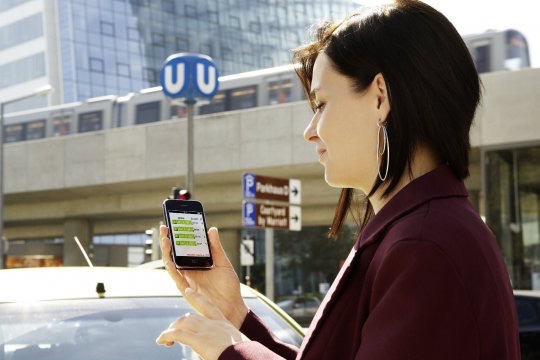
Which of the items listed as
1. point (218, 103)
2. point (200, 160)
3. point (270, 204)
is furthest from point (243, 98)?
point (270, 204)

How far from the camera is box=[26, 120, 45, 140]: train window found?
38.3 meters

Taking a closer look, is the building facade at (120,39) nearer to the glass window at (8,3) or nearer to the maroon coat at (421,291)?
the glass window at (8,3)

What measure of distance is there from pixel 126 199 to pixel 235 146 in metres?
8.12

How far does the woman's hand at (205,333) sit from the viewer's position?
5.46 ft

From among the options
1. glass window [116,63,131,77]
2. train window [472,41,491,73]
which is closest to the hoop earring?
train window [472,41,491,73]

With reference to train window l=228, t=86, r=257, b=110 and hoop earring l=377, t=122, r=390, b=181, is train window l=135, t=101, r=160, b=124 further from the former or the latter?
hoop earring l=377, t=122, r=390, b=181

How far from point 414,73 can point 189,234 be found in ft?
2.46

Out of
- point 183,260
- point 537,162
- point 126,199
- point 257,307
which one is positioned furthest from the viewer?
point 126,199

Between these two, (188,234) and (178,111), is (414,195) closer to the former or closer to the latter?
(188,234)

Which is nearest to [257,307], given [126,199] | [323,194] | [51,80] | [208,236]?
[208,236]

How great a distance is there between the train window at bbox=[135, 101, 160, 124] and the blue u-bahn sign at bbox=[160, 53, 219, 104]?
1051 centimetres

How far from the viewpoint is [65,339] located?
293cm

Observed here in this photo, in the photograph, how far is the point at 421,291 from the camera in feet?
4.57

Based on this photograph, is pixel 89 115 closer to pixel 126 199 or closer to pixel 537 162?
pixel 126 199
